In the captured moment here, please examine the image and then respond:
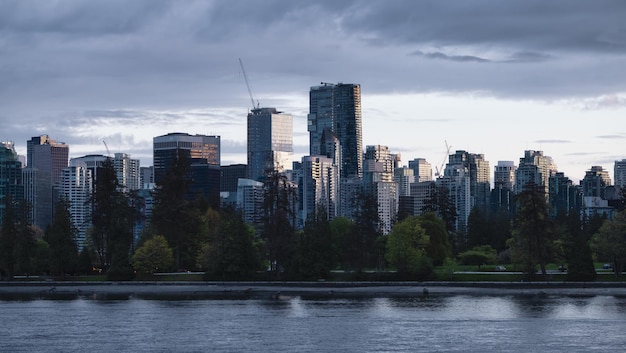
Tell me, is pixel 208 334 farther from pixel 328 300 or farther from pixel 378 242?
pixel 378 242

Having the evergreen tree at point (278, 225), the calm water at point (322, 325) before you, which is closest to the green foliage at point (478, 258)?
the evergreen tree at point (278, 225)

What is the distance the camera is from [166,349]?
90.6 m

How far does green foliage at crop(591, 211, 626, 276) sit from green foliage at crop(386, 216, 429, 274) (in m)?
25.3

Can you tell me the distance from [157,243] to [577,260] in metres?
65.5

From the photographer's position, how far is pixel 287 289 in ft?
522

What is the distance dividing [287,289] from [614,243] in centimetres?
4618

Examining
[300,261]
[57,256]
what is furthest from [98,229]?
[300,261]

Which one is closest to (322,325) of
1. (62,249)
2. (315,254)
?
(315,254)

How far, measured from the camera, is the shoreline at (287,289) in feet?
481

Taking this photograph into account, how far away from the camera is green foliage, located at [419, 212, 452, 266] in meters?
177

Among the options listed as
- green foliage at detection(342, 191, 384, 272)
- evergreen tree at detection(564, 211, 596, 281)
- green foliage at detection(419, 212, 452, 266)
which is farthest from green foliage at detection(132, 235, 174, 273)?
evergreen tree at detection(564, 211, 596, 281)

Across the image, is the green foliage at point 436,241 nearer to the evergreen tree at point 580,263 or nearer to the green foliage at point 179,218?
the evergreen tree at point 580,263

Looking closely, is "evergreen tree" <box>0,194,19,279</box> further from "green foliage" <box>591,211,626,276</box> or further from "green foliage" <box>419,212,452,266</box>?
"green foliage" <box>591,211,626,276</box>

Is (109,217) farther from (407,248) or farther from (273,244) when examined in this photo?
(407,248)
